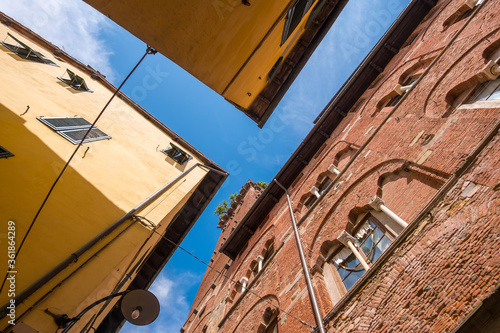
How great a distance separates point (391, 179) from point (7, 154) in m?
6.81

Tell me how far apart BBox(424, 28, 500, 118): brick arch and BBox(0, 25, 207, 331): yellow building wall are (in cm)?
655

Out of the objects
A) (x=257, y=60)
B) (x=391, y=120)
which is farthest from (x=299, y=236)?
(x=257, y=60)

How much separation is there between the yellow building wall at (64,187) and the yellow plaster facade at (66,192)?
0.6 inches

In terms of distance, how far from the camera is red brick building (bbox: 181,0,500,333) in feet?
11.2

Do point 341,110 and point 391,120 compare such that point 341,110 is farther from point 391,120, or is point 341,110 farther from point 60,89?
point 60,89

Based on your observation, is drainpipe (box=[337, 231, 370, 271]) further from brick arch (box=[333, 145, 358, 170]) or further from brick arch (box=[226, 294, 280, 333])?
brick arch (box=[333, 145, 358, 170])

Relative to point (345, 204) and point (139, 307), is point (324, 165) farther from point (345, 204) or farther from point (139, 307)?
point (139, 307)

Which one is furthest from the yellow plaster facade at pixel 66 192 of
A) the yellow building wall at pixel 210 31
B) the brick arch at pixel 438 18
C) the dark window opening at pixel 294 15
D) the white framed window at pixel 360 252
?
the brick arch at pixel 438 18

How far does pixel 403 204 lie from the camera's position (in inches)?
209

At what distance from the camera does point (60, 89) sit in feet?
30.2

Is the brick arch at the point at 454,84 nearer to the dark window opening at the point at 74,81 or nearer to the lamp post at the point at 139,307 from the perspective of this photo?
the lamp post at the point at 139,307

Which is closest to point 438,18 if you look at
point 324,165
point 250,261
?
point 324,165

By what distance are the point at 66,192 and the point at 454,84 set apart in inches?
305

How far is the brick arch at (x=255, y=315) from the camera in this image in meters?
7.45
